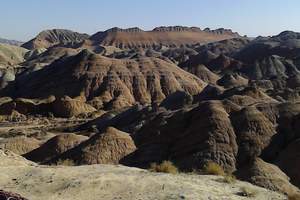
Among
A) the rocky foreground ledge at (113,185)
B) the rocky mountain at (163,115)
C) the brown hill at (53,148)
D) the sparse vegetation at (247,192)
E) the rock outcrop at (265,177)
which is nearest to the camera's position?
the rocky foreground ledge at (113,185)

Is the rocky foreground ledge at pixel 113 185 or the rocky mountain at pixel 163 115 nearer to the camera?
the rocky foreground ledge at pixel 113 185

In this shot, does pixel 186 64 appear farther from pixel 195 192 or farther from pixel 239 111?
pixel 195 192

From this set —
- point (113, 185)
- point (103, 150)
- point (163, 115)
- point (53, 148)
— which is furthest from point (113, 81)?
point (113, 185)

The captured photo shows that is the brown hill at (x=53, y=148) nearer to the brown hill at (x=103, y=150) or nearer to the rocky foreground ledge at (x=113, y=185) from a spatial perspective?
the brown hill at (x=103, y=150)

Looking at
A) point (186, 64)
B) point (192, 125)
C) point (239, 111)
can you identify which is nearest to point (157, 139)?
point (192, 125)

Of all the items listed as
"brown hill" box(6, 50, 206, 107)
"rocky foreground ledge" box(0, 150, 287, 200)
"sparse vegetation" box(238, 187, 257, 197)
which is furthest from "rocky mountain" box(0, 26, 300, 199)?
"rocky foreground ledge" box(0, 150, 287, 200)

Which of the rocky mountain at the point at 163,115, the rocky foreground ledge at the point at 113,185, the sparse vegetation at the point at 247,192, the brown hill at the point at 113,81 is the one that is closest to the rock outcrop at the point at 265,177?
the rocky mountain at the point at 163,115

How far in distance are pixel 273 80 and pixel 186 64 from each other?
146 ft

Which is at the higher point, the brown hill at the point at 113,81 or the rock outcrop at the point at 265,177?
the rock outcrop at the point at 265,177

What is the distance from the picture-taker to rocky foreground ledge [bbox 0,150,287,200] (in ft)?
56.5

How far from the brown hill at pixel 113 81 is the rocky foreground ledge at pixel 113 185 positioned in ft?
225

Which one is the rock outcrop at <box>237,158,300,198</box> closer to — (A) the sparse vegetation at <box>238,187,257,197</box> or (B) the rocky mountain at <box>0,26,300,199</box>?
(B) the rocky mountain at <box>0,26,300,199</box>

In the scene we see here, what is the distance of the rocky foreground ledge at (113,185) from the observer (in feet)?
56.5

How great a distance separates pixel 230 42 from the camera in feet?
590
